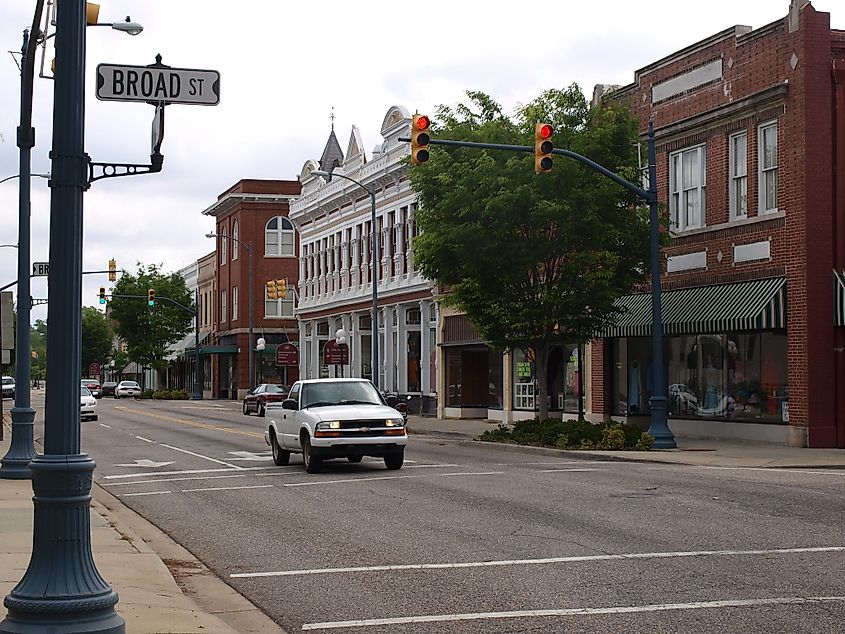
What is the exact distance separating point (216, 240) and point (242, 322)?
1014 centimetres

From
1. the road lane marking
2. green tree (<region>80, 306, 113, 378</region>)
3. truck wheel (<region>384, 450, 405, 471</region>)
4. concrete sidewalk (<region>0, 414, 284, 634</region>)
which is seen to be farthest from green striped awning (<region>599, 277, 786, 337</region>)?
green tree (<region>80, 306, 113, 378</region>)

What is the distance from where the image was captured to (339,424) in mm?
21234

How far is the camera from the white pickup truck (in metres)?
21.2

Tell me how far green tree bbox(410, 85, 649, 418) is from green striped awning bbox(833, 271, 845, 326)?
15.4ft

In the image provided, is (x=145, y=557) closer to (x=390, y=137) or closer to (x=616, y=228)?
(x=616, y=228)

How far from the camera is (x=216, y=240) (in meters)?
91.0

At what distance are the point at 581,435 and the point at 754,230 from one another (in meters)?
6.55

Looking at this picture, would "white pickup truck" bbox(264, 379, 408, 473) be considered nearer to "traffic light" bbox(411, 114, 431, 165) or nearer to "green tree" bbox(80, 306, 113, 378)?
"traffic light" bbox(411, 114, 431, 165)

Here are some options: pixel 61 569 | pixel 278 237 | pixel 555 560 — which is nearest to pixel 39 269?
pixel 555 560

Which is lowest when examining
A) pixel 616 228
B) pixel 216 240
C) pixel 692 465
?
pixel 692 465

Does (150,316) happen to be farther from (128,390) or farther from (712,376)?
(712,376)

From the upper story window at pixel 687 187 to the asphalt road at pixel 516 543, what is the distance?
1037cm

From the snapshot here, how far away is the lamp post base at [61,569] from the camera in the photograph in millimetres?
6719

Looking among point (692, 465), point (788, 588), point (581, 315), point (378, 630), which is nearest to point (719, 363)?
point (581, 315)
